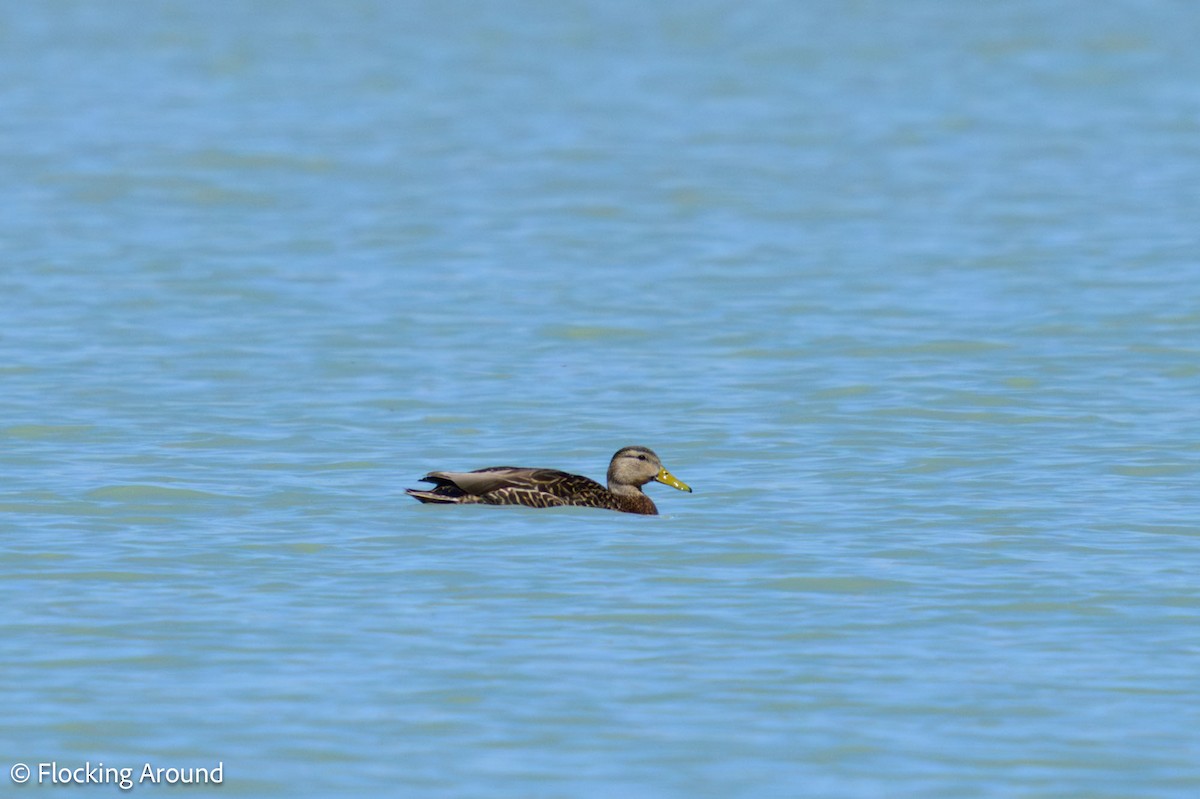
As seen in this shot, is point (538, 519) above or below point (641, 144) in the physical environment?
below

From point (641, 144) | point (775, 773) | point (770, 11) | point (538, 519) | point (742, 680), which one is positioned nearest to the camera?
point (775, 773)

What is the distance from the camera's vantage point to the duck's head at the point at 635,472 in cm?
1475

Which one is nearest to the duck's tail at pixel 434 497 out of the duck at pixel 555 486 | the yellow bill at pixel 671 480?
the duck at pixel 555 486

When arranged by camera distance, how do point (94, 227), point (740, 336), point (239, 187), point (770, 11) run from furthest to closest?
point (770, 11)
point (239, 187)
point (94, 227)
point (740, 336)

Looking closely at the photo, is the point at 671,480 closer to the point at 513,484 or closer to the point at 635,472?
the point at 635,472

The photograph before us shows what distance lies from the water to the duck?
0.19 m

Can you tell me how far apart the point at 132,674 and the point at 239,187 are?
22552 millimetres

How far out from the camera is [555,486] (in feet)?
47.4

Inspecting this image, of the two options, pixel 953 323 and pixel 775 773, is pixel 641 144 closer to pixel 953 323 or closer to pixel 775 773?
pixel 953 323

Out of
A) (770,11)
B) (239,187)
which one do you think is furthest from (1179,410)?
(770,11)

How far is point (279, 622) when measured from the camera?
1146cm

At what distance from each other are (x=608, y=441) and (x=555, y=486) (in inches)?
106

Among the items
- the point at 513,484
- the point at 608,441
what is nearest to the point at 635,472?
the point at 513,484

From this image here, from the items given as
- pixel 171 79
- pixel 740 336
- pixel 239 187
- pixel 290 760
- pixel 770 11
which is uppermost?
pixel 770 11
